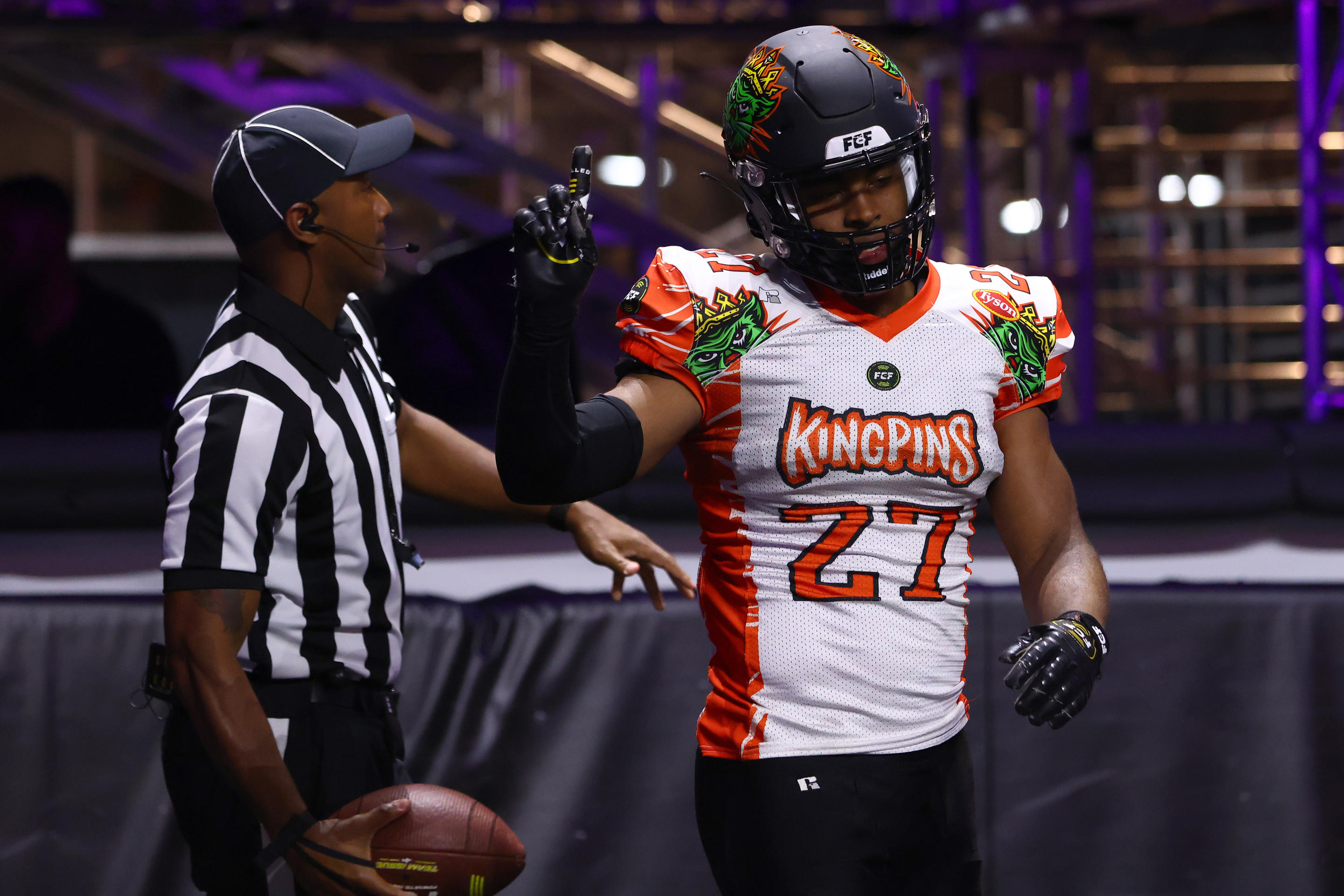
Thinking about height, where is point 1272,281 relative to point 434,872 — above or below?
above

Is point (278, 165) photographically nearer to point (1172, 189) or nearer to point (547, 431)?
point (547, 431)

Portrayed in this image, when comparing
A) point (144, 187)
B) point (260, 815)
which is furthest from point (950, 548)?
point (144, 187)

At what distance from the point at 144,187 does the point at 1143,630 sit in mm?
7954

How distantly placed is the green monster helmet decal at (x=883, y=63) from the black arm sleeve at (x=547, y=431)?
60cm

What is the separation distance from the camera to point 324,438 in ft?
6.35

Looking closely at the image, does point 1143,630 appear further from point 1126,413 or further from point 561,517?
point 1126,413

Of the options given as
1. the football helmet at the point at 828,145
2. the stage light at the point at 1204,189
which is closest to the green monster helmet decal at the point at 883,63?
the football helmet at the point at 828,145

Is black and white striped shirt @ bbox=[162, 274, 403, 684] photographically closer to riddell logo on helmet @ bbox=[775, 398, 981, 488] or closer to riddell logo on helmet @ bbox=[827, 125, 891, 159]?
riddell logo on helmet @ bbox=[775, 398, 981, 488]

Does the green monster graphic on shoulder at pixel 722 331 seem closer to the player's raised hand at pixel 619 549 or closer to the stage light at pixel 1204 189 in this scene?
the player's raised hand at pixel 619 549

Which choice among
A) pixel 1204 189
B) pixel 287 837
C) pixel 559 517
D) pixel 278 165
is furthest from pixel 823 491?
pixel 1204 189

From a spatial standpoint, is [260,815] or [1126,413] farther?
[1126,413]

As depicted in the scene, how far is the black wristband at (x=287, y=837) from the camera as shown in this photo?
176cm

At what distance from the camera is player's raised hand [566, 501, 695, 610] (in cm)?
214

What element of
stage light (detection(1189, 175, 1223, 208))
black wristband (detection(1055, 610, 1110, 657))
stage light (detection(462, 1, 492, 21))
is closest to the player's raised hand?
black wristband (detection(1055, 610, 1110, 657))
